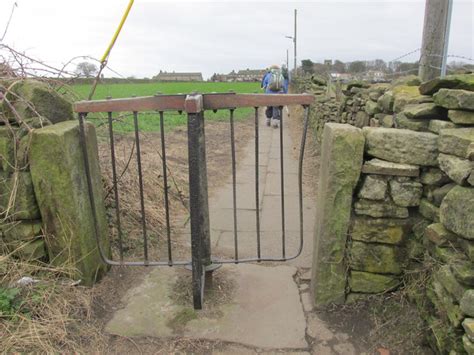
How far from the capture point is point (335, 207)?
248cm

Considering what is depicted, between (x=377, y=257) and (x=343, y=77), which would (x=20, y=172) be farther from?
(x=343, y=77)

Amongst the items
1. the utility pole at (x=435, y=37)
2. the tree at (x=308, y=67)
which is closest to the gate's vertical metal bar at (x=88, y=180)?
the utility pole at (x=435, y=37)

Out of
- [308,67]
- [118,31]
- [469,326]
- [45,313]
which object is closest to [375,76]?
[118,31]

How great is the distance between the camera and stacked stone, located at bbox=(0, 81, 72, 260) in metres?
2.54

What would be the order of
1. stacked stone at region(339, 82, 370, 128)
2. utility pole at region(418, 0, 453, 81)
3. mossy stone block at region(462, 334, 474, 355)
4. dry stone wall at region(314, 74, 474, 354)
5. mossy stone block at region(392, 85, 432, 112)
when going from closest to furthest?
mossy stone block at region(462, 334, 474, 355) → dry stone wall at region(314, 74, 474, 354) → mossy stone block at region(392, 85, 432, 112) → utility pole at region(418, 0, 453, 81) → stacked stone at region(339, 82, 370, 128)

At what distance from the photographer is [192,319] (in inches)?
103

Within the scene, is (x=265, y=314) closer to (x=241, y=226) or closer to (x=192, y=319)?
(x=192, y=319)

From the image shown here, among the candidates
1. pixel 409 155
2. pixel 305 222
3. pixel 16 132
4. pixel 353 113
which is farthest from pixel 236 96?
pixel 353 113

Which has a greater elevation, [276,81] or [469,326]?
[276,81]

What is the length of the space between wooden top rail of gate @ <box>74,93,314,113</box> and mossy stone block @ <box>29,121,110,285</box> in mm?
256

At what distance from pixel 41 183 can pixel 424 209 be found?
95.7 inches

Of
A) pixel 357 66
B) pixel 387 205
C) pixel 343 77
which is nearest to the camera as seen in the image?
pixel 387 205

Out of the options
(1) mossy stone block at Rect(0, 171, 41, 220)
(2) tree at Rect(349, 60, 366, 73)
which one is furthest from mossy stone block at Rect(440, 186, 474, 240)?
(2) tree at Rect(349, 60, 366, 73)

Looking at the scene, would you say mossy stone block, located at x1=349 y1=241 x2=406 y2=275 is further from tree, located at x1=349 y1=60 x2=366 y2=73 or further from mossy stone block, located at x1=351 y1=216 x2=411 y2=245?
tree, located at x1=349 y1=60 x2=366 y2=73
